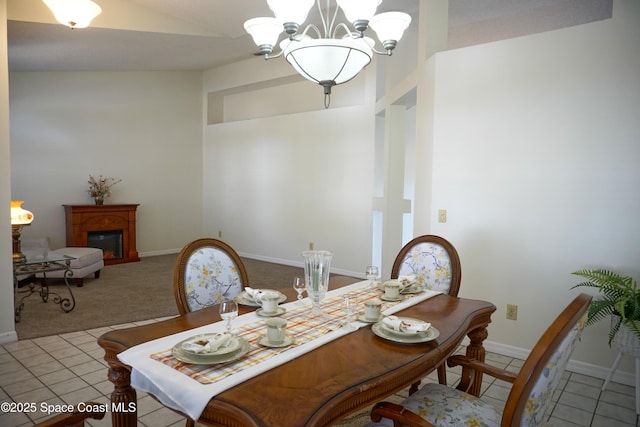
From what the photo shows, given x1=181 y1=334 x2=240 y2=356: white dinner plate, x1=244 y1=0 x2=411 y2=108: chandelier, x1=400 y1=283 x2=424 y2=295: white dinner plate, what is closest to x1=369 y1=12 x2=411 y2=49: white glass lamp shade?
x1=244 y1=0 x2=411 y2=108: chandelier

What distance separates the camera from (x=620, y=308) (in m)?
2.32

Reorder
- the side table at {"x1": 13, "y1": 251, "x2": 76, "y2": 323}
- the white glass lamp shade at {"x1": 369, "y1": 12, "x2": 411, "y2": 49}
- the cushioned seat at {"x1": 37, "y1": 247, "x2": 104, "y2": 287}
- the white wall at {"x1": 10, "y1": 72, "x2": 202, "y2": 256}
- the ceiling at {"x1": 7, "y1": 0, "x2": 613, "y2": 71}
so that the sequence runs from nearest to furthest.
A: the white glass lamp shade at {"x1": 369, "y1": 12, "x2": 411, "y2": 49} < the side table at {"x1": 13, "y1": 251, "x2": 76, "y2": 323} < the ceiling at {"x1": 7, "y1": 0, "x2": 613, "y2": 71} < the cushioned seat at {"x1": 37, "y1": 247, "x2": 104, "y2": 287} < the white wall at {"x1": 10, "y1": 72, "x2": 202, "y2": 256}

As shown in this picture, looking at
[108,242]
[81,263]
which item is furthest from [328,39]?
[108,242]

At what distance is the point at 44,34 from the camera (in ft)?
13.8

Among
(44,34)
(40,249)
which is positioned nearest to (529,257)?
(44,34)

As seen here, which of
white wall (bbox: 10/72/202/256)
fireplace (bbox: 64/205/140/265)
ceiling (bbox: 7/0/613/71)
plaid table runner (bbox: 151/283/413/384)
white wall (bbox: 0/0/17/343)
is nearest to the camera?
plaid table runner (bbox: 151/283/413/384)

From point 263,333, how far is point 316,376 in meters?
0.40

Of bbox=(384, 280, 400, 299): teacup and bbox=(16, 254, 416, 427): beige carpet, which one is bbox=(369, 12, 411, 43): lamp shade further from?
bbox=(16, 254, 416, 427): beige carpet

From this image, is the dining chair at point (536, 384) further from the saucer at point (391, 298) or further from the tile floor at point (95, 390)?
the tile floor at point (95, 390)

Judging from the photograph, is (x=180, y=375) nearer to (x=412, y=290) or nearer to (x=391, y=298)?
(x=391, y=298)

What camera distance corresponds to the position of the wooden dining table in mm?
1093

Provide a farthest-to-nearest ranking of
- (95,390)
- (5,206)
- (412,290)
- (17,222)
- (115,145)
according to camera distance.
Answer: (115,145) < (17,222) < (5,206) < (95,390) < (412,290)

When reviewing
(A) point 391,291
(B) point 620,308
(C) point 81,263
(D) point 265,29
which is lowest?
(C) point 81,263

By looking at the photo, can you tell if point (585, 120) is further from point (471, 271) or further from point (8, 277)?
point (8, 277)
